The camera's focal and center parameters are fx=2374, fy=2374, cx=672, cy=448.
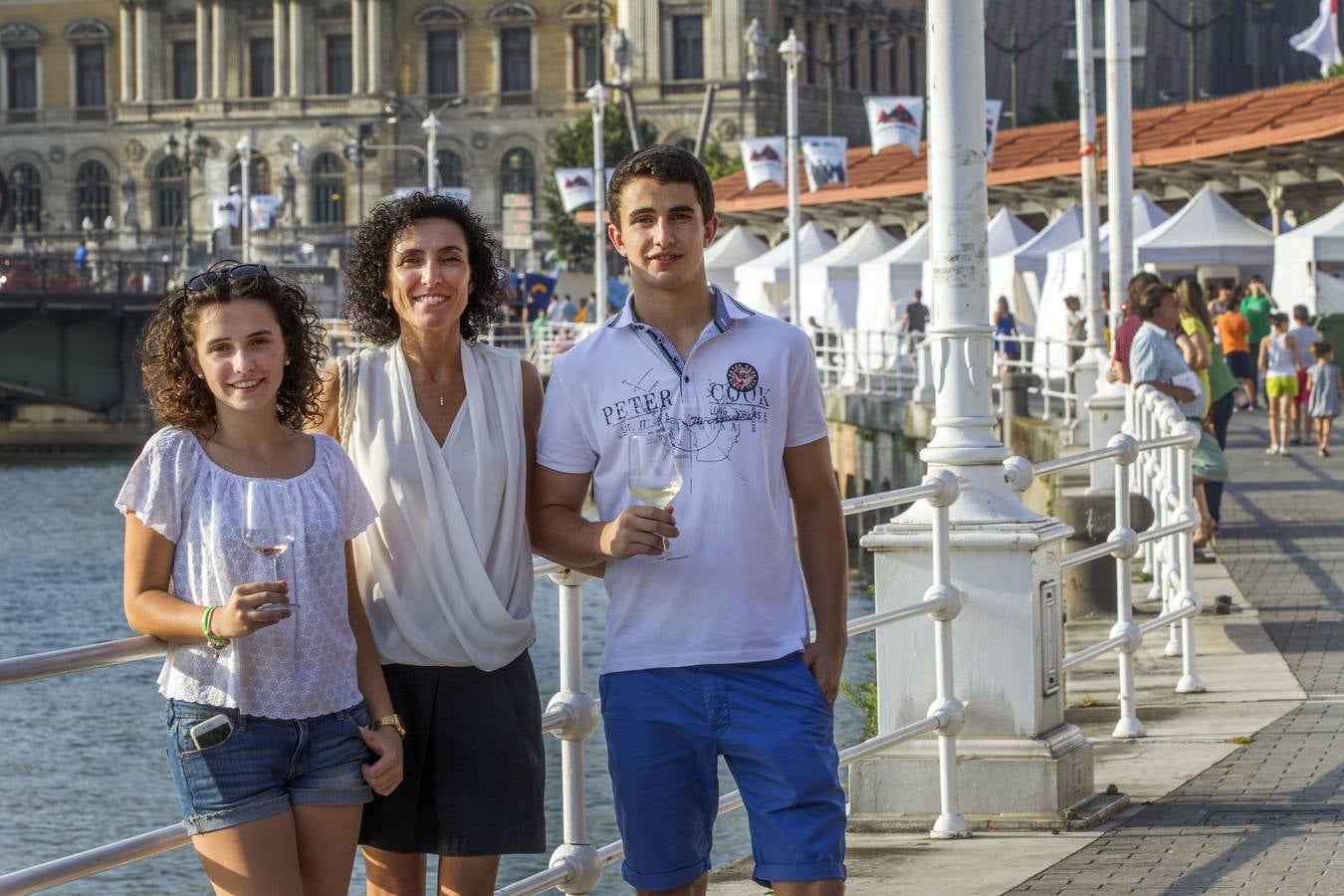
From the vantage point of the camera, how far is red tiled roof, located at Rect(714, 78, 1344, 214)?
119 ft

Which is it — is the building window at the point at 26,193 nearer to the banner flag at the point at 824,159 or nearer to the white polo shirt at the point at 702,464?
the banner flag at the point at 824,159

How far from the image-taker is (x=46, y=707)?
63.1 feet

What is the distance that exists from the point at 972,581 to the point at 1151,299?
288 inches

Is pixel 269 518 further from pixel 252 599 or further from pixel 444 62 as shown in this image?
pixel 444 62

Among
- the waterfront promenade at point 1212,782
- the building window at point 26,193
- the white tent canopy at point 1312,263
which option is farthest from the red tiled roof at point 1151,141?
the building window at point 26,193

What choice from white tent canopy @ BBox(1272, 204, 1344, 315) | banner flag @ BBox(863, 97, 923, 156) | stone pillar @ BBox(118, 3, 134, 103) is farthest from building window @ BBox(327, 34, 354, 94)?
white tent canopy @ BBox(1272, 204, 1344, 315)

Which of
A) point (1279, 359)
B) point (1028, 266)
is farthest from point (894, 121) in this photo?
point (1279, 359)

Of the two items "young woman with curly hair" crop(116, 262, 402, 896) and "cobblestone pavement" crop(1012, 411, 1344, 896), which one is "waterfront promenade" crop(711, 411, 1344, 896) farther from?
"young woman with curly hair" crop(116, 262, 402, 896)

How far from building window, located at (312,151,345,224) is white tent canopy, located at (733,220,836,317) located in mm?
54318

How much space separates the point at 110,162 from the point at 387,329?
105380 mm

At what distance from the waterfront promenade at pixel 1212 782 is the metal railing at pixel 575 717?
0.34 m

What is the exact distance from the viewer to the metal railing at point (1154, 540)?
8.70 meters

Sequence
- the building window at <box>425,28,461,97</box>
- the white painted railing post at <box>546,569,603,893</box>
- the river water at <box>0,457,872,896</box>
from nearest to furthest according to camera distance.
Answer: the white painted railing post at <box>546,569,603,893</box>
the river water at <box>0,457,872,896</box>
the building window at <box>425,28,461,97</box>

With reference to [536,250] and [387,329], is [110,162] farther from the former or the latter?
[387,329]
